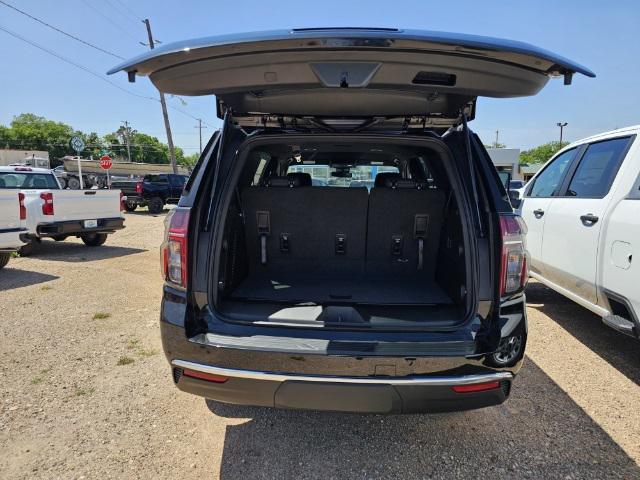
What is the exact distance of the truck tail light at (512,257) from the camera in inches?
74.6

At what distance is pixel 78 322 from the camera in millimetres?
4043

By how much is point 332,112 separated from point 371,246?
114 cm

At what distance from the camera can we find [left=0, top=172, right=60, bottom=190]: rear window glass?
7.75 metres

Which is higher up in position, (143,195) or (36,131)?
(36,131)

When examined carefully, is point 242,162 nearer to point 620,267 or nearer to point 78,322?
point 620,267

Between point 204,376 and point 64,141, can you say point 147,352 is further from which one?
point 64,141

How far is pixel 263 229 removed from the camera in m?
2.93

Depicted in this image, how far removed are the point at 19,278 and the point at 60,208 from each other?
1.92 meters

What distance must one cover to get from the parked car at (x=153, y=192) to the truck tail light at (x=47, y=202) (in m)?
9.68

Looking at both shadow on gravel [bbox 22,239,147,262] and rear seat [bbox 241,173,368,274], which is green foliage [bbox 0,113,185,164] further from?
rear seat [bbox 241,173,368,274]

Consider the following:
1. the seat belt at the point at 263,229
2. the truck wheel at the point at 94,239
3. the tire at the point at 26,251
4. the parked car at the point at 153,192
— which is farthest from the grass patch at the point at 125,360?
the parked car at the point at 153,192

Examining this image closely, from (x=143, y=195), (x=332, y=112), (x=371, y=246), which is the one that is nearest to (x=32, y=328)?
(x=371, y=246)

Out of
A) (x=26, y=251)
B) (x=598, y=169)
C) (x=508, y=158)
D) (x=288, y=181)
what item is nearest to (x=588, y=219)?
(x=598, y=169)

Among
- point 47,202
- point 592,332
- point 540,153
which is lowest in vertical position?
point 592,332
